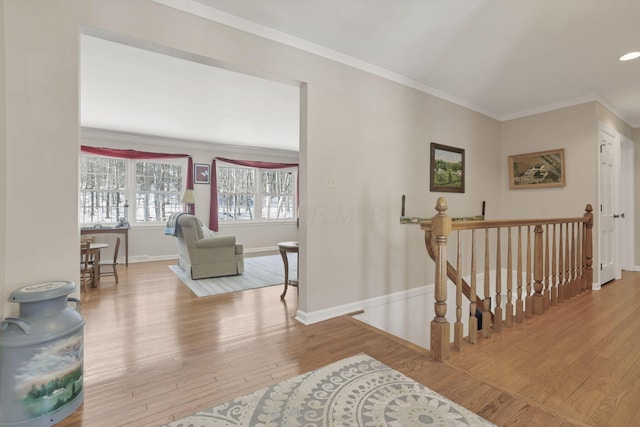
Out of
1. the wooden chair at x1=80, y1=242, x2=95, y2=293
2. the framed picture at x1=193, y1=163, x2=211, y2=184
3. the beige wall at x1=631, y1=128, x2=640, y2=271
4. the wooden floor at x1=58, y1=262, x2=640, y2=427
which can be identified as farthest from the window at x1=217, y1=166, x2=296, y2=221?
the beige wall at x1=631, y1=128, x2=640, y2=271

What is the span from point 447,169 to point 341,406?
3167 millimetres

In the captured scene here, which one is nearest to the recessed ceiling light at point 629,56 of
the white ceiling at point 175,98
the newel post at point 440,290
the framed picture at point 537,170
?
the framed picture at point 537,170

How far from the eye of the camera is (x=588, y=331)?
95.3 inches

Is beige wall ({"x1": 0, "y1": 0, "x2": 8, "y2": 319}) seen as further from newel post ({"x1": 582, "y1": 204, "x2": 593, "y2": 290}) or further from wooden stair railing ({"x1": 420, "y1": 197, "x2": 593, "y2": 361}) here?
newel post ({"x1": 582, "y1": 204, "x2": 593, "y2": 290})

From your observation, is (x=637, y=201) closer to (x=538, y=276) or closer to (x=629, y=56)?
(x=629, y=56)

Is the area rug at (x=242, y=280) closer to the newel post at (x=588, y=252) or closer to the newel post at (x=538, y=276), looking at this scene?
the newel post at (x=538, y=276)

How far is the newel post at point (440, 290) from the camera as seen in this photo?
1.94m

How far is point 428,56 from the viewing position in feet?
9.43

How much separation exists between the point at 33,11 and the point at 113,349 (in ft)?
6.96

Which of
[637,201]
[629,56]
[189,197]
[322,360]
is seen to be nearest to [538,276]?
[322,360]

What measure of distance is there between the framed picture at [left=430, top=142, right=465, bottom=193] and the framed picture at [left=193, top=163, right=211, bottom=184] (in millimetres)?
4852

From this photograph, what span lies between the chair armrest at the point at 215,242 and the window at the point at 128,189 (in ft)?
A: 8.27

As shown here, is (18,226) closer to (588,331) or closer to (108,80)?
(108,80)

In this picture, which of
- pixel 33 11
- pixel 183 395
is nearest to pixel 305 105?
pixel 33 11
